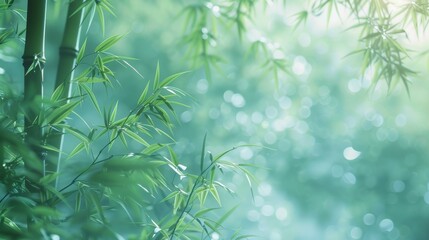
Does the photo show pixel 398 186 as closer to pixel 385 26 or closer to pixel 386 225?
pixel 386 225

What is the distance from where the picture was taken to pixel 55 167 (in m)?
1.47

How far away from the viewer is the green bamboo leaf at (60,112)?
1.30 metres

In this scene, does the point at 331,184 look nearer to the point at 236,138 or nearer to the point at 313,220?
the point at 313,220

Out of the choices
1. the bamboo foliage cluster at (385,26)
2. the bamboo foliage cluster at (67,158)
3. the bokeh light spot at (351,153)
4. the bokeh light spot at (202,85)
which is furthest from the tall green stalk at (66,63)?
the bokeh light spot at (351,153)

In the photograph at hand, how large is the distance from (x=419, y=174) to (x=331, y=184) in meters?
0.92

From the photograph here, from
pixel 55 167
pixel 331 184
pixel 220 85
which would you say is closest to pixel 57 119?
pixel 55 167

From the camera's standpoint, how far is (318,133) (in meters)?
5.75

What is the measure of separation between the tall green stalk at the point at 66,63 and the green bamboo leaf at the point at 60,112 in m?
0.05

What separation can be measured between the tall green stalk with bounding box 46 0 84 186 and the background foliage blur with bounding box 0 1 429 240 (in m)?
3.24

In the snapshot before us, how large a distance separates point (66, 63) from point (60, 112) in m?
0.24

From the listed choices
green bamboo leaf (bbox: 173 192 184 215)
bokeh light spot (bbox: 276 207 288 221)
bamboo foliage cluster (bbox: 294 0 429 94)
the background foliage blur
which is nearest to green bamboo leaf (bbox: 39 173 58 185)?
green bamboo leaf (bbox: 173 192 184 215)

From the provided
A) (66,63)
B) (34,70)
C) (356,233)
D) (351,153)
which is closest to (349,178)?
(351,153)

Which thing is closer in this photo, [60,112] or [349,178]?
[60,112]

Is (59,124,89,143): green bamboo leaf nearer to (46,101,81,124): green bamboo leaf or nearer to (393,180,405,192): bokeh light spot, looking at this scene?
(46,101,81,124): green bamboo leaf
